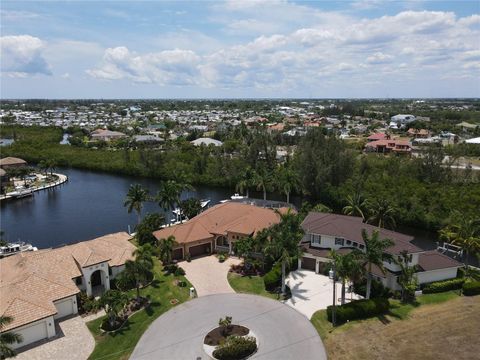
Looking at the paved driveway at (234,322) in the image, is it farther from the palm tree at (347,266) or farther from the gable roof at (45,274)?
the gable roof at (45,274)

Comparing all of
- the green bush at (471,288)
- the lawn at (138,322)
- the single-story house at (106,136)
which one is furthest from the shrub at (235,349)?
the single-story house at (106,136)

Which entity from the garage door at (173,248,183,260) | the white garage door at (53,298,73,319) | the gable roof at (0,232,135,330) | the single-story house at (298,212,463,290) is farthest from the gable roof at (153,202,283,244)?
the white garage door at (53,298,73,319)

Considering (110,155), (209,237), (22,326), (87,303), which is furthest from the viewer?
(110,155)

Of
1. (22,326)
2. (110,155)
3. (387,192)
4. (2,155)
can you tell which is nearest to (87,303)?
(22,326)

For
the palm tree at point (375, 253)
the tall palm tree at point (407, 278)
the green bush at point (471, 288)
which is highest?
the palm tree at point (375, 253)

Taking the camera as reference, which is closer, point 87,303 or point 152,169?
point 87,303

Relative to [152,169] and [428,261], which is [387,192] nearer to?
[428,261]

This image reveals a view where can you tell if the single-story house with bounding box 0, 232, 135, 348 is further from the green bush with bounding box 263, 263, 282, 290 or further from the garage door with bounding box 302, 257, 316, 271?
the garage door with bounding box 302, 257, 316, 271
